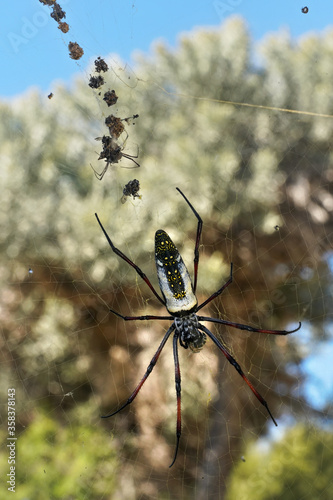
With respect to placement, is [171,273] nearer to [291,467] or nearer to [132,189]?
[132,189]

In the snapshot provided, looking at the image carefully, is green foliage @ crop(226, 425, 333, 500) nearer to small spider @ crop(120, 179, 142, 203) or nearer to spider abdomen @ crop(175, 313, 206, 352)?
spider abdomen @ crop(175, 313, 206, 352)

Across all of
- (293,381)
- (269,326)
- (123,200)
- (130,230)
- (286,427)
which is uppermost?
(123,200)

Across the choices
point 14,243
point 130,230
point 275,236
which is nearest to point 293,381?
point 275,236

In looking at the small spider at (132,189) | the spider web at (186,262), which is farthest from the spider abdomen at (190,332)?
the small spider at (132,189)

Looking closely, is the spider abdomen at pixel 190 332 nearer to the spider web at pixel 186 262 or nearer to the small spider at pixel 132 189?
the spider web at pixel 186 262

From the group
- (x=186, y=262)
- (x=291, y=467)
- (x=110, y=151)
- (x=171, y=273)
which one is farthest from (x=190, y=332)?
(x=291, y=467)

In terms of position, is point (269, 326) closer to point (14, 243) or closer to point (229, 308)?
point (229, 308)

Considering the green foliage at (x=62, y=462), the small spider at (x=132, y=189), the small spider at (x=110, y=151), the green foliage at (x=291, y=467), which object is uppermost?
the small spider at (x=110, y=151)
